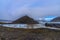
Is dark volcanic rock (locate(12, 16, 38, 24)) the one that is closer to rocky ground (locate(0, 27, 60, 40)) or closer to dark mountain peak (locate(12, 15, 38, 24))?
dark mountain peak (locate(12, 15, 38, 24))

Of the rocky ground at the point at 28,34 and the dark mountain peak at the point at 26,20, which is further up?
the dark mountain peak at the point at 26,20

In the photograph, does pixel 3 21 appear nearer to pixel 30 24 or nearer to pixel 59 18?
pixel 30 24

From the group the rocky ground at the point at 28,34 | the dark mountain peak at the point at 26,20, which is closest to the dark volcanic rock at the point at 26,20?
the dark mountain peak at the point at 26,20

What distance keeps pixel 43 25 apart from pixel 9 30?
0.49 m

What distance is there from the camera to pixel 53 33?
1.59 m

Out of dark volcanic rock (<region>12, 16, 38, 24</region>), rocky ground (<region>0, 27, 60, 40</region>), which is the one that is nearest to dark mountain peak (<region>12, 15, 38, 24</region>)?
dark volcanic rock (<region>12, 16, 38, 24</region>)

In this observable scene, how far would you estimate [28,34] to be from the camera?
5.29 ft

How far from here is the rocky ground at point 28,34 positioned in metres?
1.59

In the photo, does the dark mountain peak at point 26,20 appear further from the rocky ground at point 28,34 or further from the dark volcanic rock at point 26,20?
the rocky ground at point 28,34

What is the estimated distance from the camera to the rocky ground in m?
1.59

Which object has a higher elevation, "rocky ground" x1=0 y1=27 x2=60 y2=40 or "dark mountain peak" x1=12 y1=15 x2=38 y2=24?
"dark mountain peak" x1=12 y1=15 x2=38 y2=24

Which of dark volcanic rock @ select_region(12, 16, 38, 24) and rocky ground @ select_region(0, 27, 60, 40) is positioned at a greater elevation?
dark volcanic rock @ select_region(12, 16, 38, 24)

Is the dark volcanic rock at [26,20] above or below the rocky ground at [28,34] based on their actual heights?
above

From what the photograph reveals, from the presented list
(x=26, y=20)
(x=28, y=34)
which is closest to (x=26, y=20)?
(x=26, y=20)
